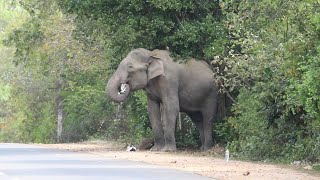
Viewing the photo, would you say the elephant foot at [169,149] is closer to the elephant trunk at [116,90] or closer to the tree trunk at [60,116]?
the elephant trunk at [116,90]

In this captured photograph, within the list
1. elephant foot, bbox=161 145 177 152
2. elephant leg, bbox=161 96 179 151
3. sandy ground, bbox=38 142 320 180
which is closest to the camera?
sandy ground, bbox=38 142 320 180

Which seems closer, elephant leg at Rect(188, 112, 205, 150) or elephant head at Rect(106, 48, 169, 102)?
elephant head at Rect(106, 48, 169, 102)

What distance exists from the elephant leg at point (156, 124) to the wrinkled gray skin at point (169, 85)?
48 mm

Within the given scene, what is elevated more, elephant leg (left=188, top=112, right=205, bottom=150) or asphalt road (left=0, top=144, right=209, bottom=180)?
elephant leg (left=188, top=112, right=205, bottom=150)

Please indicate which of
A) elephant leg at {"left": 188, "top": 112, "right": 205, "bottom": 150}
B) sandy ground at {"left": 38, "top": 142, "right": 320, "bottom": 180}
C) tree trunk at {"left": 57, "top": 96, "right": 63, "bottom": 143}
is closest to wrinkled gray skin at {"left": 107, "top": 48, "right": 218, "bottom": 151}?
elephant leg at {"left": 188, "top": 112, "right": 205, "bottom": 150}

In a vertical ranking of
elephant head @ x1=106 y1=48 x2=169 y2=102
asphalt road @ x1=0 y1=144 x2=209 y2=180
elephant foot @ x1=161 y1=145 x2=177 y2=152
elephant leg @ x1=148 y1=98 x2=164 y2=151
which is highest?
elephant head @ x1=106 y1=48 x2=169 y2=102

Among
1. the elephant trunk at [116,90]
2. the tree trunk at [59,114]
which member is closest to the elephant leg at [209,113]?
the elephant trunk at [116,90]

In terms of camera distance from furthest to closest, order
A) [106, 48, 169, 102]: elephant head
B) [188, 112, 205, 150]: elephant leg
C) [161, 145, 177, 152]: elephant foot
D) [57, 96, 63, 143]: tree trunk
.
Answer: [57, 96, 63, 143]: tree trunk, [188, 112, 205, 150]: elephant leg, [106, 48, 169, 102]: elephant head, [161, 145, 177, 152]: elephant foot

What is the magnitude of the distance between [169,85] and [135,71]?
1.31 meters

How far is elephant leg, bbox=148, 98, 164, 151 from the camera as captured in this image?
3769 centimetres

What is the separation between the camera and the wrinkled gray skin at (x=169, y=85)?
36719 mm

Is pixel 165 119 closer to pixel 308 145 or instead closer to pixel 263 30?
pixel 263 30

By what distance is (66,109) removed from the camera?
65.9 m

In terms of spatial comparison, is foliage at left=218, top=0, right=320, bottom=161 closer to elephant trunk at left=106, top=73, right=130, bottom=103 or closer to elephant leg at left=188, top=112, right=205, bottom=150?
elephant leg at left=188, top=112, right=205, bottom=150
